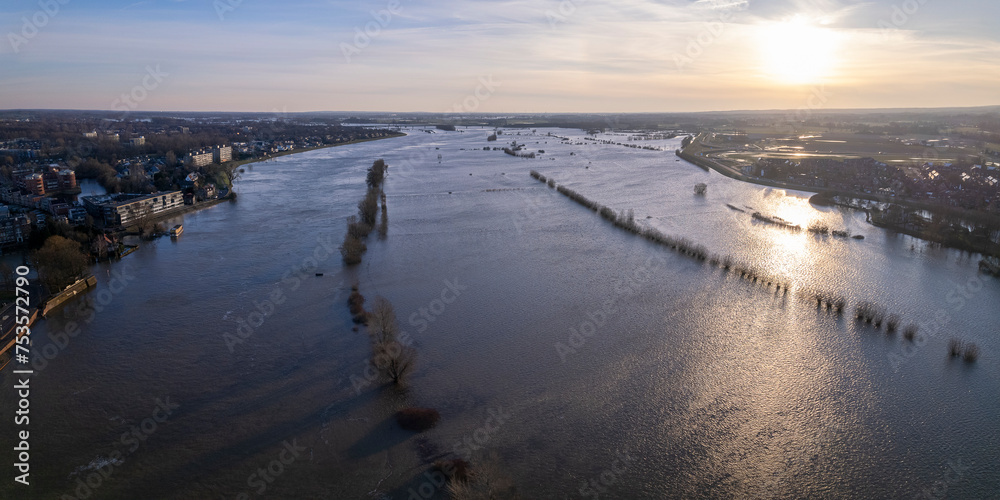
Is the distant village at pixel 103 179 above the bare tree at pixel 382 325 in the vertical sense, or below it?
above

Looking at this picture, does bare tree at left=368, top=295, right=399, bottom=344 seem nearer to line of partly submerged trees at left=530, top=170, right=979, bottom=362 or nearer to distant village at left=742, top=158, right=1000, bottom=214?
line of partly submerged trees at left=530, top=170, right=979, bottom=362

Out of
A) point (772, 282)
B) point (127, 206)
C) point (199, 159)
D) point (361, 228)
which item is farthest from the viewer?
point (199, 159)

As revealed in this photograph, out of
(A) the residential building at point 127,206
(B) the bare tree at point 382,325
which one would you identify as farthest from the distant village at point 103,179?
(B) the bare tree at point 382,325

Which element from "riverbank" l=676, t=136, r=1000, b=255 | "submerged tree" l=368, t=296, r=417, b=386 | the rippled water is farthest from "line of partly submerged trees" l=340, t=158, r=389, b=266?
"riverbank" l=676, t=136, r=1000, b=255

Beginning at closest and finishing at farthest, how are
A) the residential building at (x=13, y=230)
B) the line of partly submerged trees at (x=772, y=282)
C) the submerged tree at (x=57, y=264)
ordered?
1. the line of partly submerged trees at (x=772, y=282)
2. the submerged tree at (x=57, y=264)
3. the residential building at (x=13, y=230)

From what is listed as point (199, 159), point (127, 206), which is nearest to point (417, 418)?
point (127, 206)

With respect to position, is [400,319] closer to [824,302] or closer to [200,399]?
[200,399]

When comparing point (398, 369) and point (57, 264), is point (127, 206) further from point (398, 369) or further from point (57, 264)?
point (398, 369)

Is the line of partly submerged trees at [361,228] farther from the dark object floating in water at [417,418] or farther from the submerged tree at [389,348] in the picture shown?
the dark object floating in water at [417,418]
